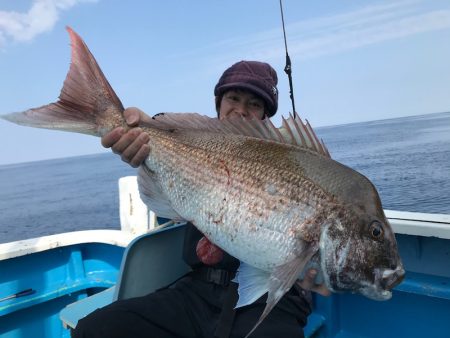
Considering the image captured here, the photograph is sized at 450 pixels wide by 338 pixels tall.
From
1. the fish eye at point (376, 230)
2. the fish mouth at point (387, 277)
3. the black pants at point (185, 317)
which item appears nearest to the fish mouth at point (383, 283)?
the fish mouth at point (387, 277)

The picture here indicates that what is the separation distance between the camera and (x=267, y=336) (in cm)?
224

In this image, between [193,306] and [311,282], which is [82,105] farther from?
[311,282]

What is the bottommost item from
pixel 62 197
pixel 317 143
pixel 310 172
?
pixel 62 197

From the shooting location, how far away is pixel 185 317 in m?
2.45

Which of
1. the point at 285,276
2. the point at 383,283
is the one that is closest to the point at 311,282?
the point at 285,276

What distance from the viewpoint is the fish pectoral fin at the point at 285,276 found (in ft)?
5.85

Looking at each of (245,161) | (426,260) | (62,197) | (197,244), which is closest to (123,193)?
(197,244)

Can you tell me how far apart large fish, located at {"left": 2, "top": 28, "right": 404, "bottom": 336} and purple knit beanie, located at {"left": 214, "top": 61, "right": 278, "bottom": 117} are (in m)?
0.90

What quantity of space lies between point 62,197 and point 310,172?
92.2ft

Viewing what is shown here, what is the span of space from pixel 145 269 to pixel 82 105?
1.39 m

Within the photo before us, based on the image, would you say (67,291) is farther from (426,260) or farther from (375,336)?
(426,260)

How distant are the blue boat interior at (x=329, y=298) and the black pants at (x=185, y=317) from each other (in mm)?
345

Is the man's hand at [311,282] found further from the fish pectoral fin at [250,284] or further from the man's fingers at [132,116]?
the man's fingers at [132,116]

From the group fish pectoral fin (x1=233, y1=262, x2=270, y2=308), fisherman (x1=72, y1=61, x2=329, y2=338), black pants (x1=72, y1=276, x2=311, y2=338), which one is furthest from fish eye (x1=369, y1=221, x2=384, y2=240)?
black pants (x1=72, y1=276, x2=311, y2=338)
